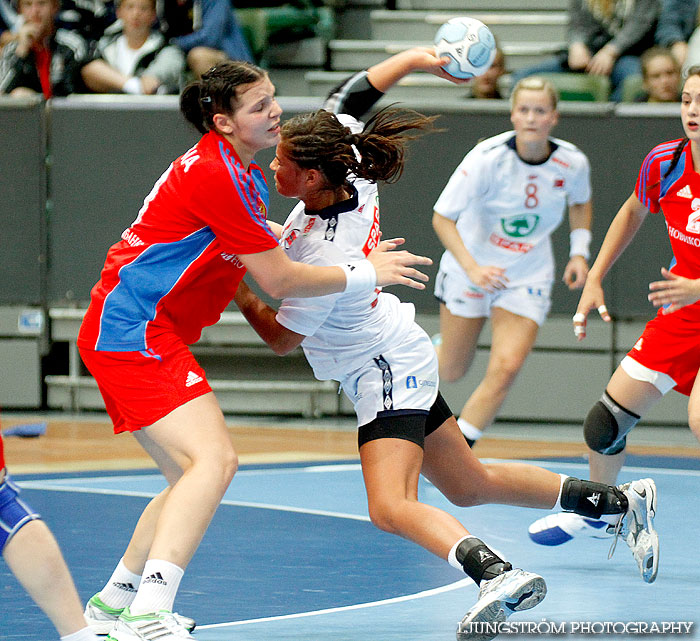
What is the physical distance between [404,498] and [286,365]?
6.14 metres

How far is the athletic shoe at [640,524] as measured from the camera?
14.8ft

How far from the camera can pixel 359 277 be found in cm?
399

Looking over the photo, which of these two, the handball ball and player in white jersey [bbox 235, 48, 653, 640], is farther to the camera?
the handball ball

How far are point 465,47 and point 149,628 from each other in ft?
9.66

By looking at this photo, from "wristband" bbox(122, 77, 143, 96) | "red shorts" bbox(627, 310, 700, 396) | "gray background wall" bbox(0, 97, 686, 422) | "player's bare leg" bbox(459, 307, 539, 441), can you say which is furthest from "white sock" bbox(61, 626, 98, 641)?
"wristband" bbox(122, 77, 143, 96)

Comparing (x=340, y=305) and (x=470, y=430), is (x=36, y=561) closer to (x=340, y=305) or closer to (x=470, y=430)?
(x=340, y=305)

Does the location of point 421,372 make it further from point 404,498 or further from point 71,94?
point 71,94

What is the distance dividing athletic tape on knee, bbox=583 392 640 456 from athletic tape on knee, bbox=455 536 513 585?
66.4 inches

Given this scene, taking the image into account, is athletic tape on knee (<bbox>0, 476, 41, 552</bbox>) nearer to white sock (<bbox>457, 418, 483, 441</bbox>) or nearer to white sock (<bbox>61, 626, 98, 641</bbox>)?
white sock (<bbox>61, 626, 98, 641</bbox>)

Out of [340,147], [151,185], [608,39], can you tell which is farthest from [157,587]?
[608,39]

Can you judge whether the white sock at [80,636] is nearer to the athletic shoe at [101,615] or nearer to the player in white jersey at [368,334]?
the athletic shoe at [101,615]

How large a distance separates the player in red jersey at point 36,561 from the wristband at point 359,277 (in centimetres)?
118

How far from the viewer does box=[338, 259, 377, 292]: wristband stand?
398cm

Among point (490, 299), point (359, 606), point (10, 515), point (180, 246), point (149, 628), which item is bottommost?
point (359, 606)
